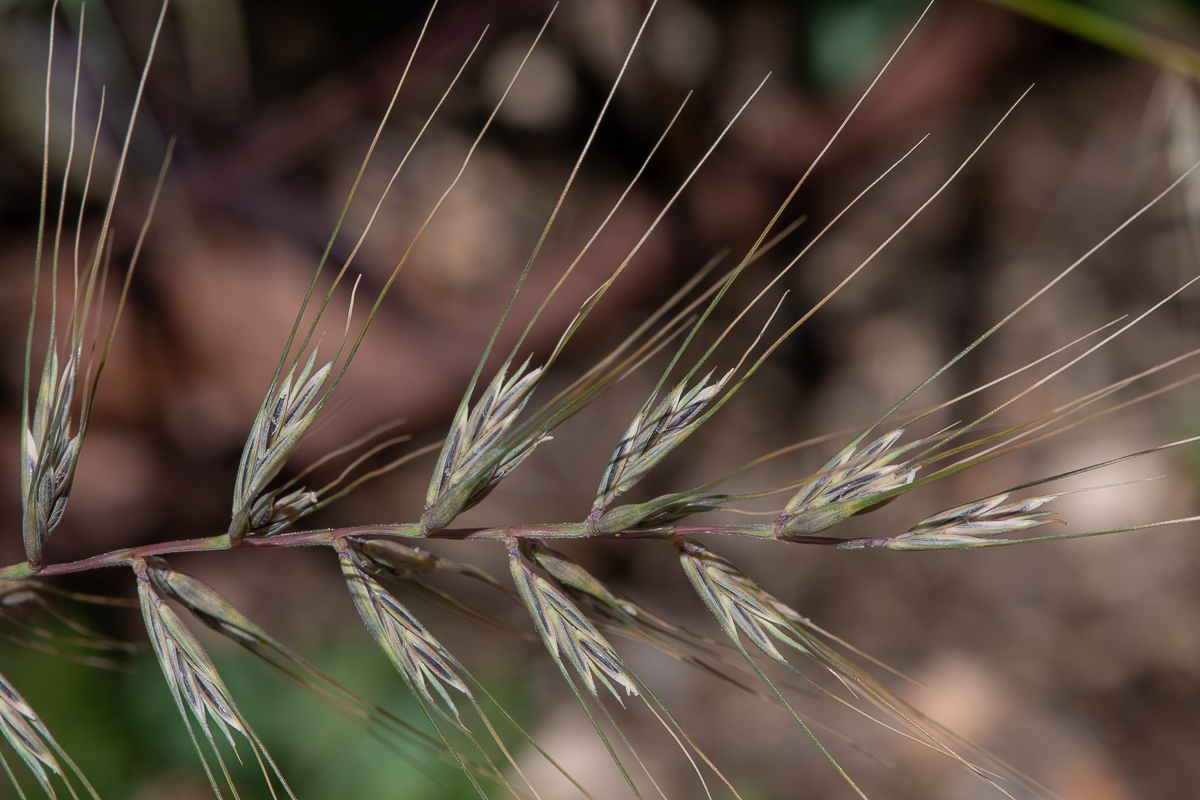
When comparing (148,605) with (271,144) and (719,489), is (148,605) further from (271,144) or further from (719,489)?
(719,489)

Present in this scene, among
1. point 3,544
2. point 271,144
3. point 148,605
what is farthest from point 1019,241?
point 3,544

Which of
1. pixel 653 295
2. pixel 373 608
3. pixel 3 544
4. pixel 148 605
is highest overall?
pixel 653 295

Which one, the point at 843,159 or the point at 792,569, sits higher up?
the point at 843,159

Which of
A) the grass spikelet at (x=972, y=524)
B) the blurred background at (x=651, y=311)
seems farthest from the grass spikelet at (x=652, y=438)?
the blurred background at (x=651, y=311)

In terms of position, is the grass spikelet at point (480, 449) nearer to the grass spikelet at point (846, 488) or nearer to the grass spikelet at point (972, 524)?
the grass spikelet at point (846, 488)

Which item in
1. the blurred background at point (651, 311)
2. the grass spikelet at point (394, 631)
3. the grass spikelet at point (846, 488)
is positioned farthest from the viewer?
the blurred background at point (651, 311)

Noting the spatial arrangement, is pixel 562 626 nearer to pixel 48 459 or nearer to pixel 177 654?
pixel 177 654
